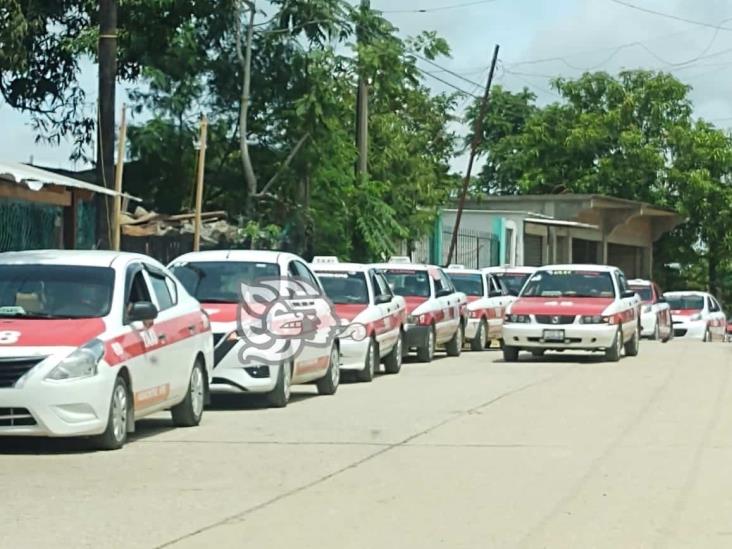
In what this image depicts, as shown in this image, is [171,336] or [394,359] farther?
[394,359]

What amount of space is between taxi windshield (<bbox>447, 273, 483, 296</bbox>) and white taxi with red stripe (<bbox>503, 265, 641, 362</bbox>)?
14.5ft

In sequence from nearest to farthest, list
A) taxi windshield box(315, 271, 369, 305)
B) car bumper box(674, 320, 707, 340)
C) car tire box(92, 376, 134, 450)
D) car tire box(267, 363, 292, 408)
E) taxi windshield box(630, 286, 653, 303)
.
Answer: car tire box(92, 376, 134, 450) < car tire box(267, 363, 292, 408) < taxi windshield box(315, 271, 369, 305) < taxi windshield box(630, 286, 653, 303) < car bumper box(674, 320, 707, 340)

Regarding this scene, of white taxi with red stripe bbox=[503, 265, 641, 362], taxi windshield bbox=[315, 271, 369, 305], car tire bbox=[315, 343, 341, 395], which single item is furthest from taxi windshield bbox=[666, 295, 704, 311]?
car tire bbox=[315, 343, 341, 395]

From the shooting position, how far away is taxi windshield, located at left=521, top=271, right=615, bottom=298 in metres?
27.4

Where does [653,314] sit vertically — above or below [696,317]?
above

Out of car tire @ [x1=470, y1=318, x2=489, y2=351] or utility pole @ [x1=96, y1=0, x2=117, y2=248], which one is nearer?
utility pole @ [x1=96, y1=0, x2=117, y2=248]

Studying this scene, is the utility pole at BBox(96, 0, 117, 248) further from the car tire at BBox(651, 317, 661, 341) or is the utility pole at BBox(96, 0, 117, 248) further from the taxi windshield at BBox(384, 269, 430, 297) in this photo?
the car tire at BBox(651, 317, 661, 341)

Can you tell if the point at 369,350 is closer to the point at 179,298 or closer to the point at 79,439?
the point at 179,298

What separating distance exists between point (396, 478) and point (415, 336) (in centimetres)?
1445

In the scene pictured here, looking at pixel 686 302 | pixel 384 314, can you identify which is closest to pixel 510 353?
pixel 384 314

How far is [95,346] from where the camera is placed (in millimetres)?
12430

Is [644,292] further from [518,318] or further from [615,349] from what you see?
[518,318]

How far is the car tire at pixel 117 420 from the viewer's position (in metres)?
12.6

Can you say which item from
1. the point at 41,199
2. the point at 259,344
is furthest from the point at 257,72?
the point at 259,344
